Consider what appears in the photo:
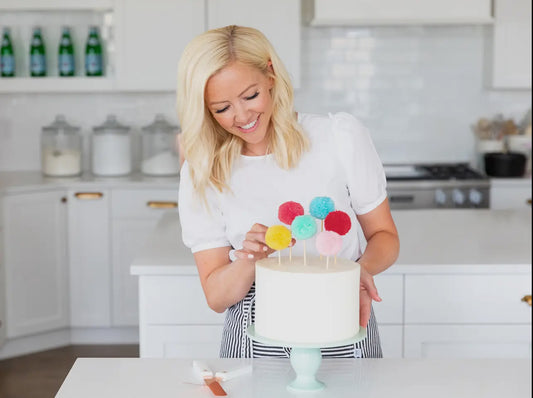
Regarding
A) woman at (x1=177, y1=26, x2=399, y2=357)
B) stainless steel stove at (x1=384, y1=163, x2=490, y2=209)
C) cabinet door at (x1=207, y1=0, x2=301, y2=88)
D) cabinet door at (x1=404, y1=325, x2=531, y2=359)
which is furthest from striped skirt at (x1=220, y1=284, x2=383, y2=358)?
cabinet door at (x1=207, y1=0, x2=301, y2=88)

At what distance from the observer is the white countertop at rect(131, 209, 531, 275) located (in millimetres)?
2570

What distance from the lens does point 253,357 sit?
1.83m

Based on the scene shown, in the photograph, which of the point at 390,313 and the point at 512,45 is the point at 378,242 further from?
the point at 512,45

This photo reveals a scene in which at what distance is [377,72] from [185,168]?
3.47 metres

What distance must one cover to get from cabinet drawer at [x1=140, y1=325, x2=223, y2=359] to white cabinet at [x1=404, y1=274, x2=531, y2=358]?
58 centimetres

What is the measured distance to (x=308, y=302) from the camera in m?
1.44

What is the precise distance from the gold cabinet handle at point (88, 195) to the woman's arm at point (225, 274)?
2781mm

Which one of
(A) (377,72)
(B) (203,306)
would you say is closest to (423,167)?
(A) (377,72)

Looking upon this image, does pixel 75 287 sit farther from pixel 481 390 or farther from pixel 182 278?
pixel 481 390

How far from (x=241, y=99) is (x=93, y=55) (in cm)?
334

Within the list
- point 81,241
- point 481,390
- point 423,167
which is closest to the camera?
point 481,390

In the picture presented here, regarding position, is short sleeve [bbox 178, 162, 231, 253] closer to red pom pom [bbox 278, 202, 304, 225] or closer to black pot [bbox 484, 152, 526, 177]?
red pom pom [bbox 278, 202, 304, 225]

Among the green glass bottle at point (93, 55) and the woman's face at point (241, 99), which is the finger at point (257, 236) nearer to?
the woman's face at point (241, 99)

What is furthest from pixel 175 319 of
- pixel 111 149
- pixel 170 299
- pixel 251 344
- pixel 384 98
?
pixel 384 98
